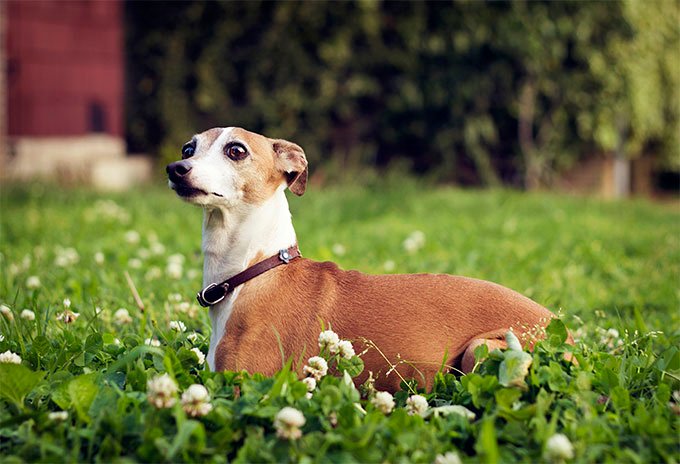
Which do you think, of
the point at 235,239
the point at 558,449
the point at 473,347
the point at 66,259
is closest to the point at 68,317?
the point at 235,239

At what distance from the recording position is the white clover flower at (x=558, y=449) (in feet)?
6.31

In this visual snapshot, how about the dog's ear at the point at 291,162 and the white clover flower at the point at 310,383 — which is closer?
the white clover flower at the point at 310,383

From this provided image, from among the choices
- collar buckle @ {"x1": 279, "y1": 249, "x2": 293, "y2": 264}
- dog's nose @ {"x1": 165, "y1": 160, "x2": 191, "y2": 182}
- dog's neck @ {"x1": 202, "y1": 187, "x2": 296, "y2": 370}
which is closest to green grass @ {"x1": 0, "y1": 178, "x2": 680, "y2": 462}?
dog's neck @ {"x1": 202, "y1": 187, "x2": 296, "y2": 370}

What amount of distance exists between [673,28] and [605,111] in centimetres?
167

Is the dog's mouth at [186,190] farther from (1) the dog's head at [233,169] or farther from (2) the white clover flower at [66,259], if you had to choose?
(2) the white clover flower at [66,259]

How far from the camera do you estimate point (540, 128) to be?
34.3ft

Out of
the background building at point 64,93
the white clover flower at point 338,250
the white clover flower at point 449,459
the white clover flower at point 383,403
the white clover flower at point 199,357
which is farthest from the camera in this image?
the background building at point 64,93

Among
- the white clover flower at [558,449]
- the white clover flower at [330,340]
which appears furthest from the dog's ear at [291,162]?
the white clover flower at [558,449]

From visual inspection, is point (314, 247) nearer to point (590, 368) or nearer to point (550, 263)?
point (550, 263)

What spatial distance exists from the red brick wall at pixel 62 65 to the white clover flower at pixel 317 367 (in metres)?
8.58

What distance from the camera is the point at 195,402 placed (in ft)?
6.89

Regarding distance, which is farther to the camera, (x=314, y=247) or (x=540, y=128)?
(x=540, y=128)

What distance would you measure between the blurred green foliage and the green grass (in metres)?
4.35

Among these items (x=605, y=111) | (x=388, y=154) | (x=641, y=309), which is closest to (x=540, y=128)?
(x=605, y=111)
